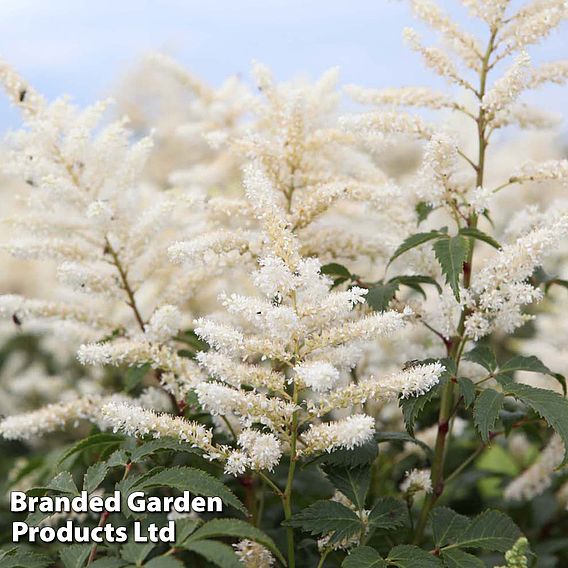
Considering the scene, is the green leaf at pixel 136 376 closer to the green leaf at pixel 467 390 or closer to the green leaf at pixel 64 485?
the green leaf at pixel 64 485

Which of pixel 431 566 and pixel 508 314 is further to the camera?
pixel 508 314

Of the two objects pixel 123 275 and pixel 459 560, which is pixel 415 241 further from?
pixel 123 275

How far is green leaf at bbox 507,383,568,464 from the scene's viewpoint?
78.5 inches

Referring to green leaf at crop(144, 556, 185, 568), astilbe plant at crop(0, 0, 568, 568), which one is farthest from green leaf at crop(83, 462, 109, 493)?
green leaf at crop(144, 556, 185, 568)

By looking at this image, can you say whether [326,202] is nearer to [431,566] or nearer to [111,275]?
[111,275]

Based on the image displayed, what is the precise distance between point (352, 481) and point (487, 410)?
1.34ft

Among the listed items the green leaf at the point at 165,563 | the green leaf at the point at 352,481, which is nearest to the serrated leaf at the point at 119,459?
the green leaf at the point at 165,563

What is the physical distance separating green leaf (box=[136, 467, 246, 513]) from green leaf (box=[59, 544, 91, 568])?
198 mm

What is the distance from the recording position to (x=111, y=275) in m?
2.92

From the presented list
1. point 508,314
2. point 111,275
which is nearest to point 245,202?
point 111,275

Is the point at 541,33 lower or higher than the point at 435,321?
higher

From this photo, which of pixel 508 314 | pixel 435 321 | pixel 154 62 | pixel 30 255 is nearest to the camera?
pixel 508 314

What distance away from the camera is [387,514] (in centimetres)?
210

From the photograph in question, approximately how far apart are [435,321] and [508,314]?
0.25 metres
